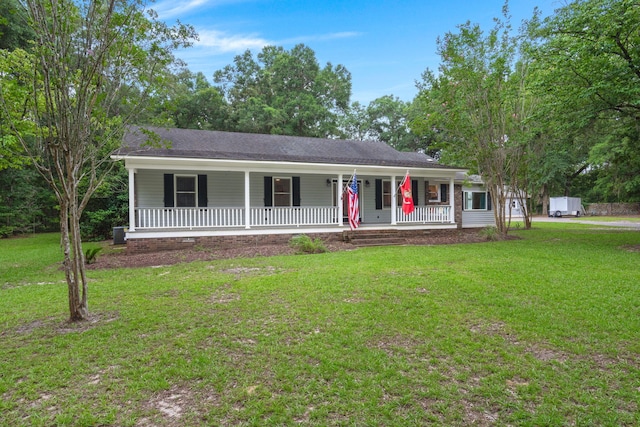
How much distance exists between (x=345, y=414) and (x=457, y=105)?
39.1ft

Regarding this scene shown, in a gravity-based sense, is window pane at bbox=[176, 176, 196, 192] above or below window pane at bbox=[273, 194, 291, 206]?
above

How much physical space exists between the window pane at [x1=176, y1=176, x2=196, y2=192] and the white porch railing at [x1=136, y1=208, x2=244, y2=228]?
39.0 inches

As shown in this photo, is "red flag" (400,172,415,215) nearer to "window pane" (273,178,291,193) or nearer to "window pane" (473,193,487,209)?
"window pane" (273,178,291,193)

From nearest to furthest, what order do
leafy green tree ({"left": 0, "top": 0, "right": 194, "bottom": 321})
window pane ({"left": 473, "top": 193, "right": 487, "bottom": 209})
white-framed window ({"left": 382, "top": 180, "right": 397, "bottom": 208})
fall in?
1. leafy green tree ({"left": 0, "top": 0, "right": 194, "bottom": 321})
2. white-framed window ({"left": 382, "top": 180, "right": 397, "bottom": 208})
3. window pane ({"left": 473, "top": 193, "right": 487, "bottom": 209})

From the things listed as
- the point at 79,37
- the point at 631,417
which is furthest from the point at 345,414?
the point at 79,37

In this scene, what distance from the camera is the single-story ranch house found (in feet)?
36.0

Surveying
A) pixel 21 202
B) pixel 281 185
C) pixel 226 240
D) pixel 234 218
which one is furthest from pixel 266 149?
pixel 21 202

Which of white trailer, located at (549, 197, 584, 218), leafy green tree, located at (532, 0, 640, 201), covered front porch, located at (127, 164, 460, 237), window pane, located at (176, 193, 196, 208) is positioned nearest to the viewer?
leafy green tree, located at (532, 0, 640, 201)

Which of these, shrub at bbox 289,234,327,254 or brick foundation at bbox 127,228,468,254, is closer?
shrub at bbox 289,234,327,254

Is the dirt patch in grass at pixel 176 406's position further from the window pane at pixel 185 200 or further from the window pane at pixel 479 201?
the window pane at pixel 479 201

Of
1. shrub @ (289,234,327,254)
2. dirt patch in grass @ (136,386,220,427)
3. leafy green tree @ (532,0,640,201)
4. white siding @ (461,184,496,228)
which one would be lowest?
dirt patch in grass @ (136,386,220,427)

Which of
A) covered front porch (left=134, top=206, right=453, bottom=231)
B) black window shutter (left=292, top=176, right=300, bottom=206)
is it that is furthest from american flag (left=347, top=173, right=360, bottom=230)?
black window shutter (left=292, top=176, right=300, bottom=206)

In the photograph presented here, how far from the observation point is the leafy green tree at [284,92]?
83.4 ft

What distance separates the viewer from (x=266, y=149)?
1448 cm
